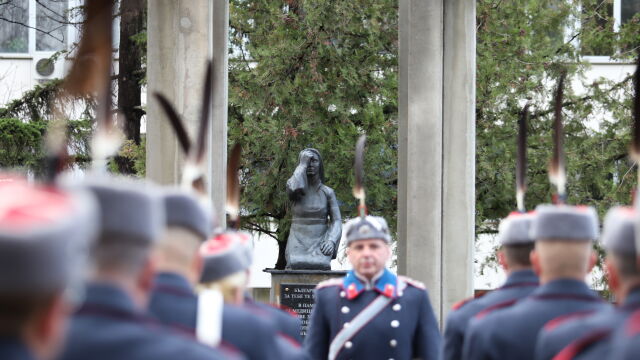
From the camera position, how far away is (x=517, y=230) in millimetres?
7648

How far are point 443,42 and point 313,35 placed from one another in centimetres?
1224

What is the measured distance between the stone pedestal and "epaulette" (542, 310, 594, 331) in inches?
527

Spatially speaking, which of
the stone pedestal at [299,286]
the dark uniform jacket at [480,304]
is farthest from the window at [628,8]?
the dark uniform jacket at [480,304]

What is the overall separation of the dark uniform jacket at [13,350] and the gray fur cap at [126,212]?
866 mm

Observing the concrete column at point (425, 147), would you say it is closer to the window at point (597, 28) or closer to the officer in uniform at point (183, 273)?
the officer in uniform at point (183, 273)

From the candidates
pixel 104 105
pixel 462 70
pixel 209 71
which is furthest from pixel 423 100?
pixel 104 105

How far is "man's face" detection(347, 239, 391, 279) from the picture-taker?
10.5 meters

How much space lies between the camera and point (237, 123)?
29.5 metres

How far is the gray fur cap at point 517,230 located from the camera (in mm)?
7613

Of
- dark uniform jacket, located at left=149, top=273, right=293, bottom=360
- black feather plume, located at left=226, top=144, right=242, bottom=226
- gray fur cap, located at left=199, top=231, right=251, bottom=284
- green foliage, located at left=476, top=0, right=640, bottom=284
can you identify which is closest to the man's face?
black feather plume, located at left=226, top=144, right=242, bottom=226

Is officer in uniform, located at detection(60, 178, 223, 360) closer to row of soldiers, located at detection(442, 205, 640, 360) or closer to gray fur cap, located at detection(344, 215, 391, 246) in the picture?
row of soldiers, located at detection(442, 205, 640, 360)

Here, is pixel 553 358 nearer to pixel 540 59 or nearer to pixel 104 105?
pixel 104 105

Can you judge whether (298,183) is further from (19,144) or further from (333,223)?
(19,144)

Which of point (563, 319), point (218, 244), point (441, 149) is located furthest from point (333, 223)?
point (563, 319)
